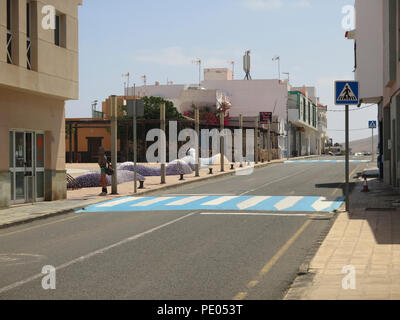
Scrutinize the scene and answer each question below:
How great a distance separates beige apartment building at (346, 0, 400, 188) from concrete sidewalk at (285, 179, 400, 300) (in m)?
7.98

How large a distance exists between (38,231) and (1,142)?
489 cm

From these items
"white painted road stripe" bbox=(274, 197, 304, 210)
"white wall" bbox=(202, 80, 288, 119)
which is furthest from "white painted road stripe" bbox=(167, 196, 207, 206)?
"white wall" bbox=(202, 80, 288, 119)

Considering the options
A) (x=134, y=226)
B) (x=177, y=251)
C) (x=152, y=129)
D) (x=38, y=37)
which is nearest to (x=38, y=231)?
(x=134, y=226)

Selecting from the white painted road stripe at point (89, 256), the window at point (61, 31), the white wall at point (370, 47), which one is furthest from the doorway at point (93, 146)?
the white painted road stripe at point (89, 256)

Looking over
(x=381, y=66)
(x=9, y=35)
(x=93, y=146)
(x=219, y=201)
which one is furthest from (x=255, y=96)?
(x=9, y=35)

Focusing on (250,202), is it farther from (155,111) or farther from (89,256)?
(155,111)

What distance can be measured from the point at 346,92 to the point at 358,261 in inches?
280

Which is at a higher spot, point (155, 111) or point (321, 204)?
point (155, 111)

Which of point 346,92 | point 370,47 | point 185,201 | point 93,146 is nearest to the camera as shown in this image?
point 346,92

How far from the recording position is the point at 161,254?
9.59m

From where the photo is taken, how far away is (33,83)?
57.2 feet

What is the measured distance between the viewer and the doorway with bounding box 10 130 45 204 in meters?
17.6

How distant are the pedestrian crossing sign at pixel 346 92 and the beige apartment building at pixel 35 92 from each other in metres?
8.68
